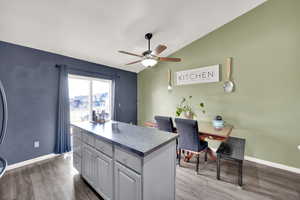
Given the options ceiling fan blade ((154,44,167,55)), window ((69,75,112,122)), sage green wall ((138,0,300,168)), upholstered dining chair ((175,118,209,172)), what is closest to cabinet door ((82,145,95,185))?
window ((69,75,112,122))

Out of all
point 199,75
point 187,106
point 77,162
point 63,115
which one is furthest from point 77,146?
point 199,75

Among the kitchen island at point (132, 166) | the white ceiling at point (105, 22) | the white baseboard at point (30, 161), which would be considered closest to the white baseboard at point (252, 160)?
the white baseboard at point (30, 161)

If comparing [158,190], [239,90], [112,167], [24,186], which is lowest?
[24,186]

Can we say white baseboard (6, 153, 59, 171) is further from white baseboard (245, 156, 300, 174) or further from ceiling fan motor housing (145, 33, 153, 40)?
white baseboard (245, 156, 300, 174)

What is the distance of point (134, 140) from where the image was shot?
1389 millimetres

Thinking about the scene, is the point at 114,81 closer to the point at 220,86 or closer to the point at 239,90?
the point at 220,86

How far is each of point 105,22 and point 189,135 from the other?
2.64m

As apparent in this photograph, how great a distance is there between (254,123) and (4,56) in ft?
17.1

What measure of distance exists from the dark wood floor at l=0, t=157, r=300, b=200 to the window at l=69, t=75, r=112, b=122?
4.57 ft

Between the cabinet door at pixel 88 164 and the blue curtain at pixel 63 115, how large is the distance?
144cm

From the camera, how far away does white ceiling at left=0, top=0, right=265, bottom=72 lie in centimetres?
195

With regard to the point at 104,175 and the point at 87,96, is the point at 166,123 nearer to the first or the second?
the point at 104,175

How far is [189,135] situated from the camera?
2270mm

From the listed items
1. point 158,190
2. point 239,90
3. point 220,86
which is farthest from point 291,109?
point 158,190
